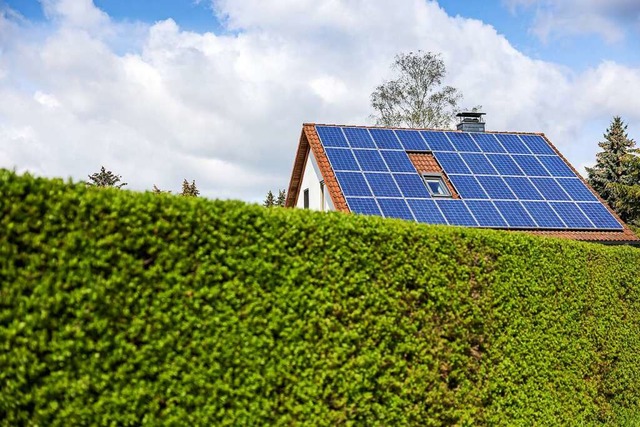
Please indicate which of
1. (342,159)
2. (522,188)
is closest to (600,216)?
(522,188)

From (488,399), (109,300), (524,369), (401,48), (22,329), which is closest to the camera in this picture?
(22,329)

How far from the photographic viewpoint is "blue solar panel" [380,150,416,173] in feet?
64.5

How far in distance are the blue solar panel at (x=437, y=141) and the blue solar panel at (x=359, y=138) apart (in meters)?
2.45

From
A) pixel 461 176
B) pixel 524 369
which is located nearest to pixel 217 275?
pixel 524 369

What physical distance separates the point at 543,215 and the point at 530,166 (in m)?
3.17

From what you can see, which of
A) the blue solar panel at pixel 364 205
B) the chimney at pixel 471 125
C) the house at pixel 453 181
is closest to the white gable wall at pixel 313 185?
the house at pixel 453 181

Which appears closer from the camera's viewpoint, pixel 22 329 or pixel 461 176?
pixel 22 329

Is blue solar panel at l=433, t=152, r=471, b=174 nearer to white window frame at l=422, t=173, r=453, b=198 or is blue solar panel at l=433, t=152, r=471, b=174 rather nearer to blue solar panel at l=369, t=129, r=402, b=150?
white window frame at l=422, t=173, r=453, b=198

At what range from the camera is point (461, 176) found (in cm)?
2019

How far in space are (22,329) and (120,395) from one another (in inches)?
37.5

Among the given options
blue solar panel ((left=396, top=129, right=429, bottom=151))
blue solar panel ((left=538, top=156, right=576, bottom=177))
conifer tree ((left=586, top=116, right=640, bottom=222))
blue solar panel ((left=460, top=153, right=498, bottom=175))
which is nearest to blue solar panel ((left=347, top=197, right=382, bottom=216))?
blue solar panel ((left=396, top=129, right=429, bottom=151))

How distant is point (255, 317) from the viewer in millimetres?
5660

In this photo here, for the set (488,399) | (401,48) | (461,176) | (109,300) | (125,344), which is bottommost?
(488,399)

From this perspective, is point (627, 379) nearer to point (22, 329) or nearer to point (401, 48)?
point (22, 329)
